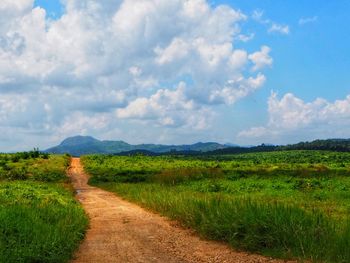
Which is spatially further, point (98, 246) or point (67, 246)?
point (98, 246)

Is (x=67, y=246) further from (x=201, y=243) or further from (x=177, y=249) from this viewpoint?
(x=201, y=243)

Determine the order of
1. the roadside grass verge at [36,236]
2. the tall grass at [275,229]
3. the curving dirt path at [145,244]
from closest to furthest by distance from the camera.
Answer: the roadside grass verge at [36,236] → the tall grass at [275,229] → the curving dirt path at [145,244]

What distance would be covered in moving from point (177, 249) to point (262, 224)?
269cm

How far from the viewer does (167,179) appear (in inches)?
1766

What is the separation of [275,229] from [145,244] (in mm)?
4212

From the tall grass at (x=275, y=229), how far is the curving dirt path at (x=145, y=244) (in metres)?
0.50

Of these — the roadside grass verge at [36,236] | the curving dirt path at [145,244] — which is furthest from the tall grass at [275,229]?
the roadside grass verge at [36,236]

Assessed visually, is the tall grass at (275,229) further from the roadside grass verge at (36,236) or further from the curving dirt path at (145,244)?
the roadside grass verge at (36,236)

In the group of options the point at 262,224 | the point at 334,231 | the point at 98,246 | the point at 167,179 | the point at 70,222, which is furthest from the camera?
the point at 167,179

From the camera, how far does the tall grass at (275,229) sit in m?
12.4

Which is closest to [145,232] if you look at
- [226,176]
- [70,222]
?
[70,222]

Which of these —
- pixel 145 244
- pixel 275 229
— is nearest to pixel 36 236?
pixel 145 244

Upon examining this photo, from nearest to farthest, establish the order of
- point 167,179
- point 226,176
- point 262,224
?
point 262,224 → point 167,179 → point 226,176

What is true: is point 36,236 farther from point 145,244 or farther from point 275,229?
point 275,229
